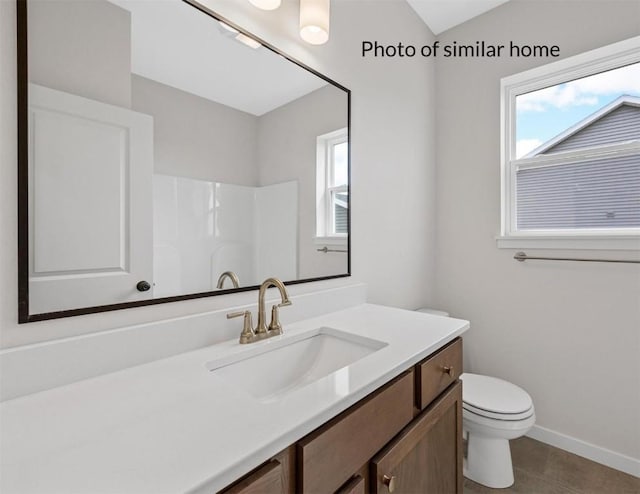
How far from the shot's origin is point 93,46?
790mm

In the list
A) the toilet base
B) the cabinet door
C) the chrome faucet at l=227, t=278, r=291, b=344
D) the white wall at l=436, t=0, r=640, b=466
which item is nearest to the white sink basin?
the chrome faucet at l=227, t=278, r=291, b=344

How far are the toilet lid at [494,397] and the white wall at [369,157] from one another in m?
0.57

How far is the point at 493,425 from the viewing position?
4.72 ft

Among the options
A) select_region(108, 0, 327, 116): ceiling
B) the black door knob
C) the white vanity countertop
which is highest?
select_region(108, 0, 327, 116): ceiling

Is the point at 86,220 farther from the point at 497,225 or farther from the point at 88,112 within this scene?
the point at 497,225

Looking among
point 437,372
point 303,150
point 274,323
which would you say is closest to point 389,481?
point 437,372

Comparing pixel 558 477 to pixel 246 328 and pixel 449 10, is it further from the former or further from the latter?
pixel 449 10

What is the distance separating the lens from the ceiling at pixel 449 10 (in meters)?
1.97

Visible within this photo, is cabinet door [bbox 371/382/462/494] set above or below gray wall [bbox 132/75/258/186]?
below

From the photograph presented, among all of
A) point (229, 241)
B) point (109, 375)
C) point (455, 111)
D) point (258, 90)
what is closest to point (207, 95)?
point (258, 90)

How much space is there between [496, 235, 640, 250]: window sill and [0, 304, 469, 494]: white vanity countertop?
1.44m

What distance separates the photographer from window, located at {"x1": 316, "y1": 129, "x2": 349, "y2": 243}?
1.42m

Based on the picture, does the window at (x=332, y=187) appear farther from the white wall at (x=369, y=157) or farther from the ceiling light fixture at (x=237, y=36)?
the ceiling light fixture at (x=237, y=36)

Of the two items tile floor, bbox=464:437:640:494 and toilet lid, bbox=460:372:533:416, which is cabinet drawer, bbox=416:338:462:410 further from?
tile floor, bbox=464:437:640:494
